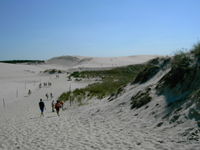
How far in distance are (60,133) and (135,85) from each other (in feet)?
24.2

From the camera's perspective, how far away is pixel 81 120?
13.3 meters

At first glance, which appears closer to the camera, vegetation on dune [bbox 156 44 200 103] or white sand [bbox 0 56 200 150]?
white sand [bbox 0 56 200 150]

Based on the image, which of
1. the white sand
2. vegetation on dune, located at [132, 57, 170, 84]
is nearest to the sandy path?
the white sand

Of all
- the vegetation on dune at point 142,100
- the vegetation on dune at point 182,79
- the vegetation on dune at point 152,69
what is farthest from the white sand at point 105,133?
the vegetation on dune at point 152,69

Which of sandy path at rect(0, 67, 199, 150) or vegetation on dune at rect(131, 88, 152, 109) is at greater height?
vegetation on dune at rect(131, 88, 152, 109)

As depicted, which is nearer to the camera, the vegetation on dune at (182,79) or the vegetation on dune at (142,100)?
the vegetation on dune at (182,79)

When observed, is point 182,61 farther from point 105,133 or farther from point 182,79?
point 105,133

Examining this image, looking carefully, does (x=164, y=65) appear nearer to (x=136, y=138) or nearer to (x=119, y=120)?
(x=119, y=120)

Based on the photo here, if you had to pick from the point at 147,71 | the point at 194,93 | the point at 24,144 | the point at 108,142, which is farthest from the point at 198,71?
the point at 24,144

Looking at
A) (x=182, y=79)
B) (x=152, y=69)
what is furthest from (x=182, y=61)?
(x=152, y=69)

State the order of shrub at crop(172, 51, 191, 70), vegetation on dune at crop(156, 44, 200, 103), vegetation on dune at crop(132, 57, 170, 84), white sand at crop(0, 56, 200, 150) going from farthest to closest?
vegetation on dune at crop(132, 57, 170, 84) → shrub at crop(172, 51, 191, 70) → vegetation on dune at crop(156, 44, 200, 103) → white sand at crop(0, 56, 200, 150)

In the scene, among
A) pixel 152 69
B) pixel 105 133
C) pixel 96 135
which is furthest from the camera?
pixel 152 69

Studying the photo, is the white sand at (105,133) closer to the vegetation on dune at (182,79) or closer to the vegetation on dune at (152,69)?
the vegetation on dune at (182,79)

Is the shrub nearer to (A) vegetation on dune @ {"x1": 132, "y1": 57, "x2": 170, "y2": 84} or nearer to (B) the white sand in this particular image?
(B) the white sand
